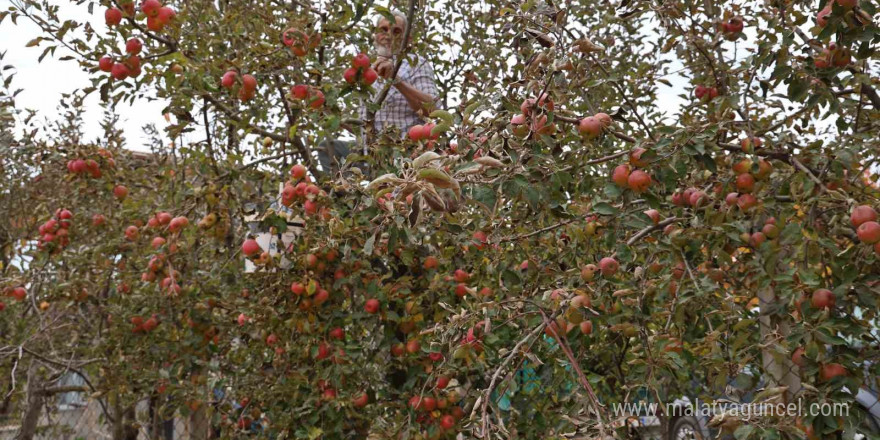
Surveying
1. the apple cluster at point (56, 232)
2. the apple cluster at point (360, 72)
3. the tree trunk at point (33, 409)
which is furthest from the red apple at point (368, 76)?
the tree trunk at point (33, 409)

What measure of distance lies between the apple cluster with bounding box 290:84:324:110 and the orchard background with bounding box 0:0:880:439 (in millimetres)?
14

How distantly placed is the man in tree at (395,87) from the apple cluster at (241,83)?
1.18ft

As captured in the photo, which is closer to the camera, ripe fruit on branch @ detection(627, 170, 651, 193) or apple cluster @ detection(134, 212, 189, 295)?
ripe fruit on branch @ detection(627, 170, 651, 193)

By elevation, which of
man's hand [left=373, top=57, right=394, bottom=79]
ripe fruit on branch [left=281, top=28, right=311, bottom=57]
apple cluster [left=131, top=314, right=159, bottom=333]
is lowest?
apple cluster [left=131, top=314, right=159, bottom=333]

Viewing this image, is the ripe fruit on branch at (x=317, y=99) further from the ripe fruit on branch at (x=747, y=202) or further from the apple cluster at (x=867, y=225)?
the apple cluster at (x=867, y=225)

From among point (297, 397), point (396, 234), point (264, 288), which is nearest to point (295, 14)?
point (264, 288)

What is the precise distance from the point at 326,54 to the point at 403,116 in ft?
1.51

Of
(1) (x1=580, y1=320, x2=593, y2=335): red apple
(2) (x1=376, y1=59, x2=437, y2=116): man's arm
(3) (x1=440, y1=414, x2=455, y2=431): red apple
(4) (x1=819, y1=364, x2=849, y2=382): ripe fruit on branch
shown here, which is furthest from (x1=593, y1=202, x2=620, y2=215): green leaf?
(3) (x1=440, y1=414, x2=455, y2=431): red apple

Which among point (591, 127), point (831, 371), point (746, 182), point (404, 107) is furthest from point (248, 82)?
point (831, 371)

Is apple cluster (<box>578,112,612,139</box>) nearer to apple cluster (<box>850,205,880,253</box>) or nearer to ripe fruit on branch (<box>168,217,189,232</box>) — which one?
apple cluster (<box>850,205,880,253</box>)

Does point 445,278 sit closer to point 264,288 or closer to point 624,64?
point 264,288

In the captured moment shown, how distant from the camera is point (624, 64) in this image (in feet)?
10.4

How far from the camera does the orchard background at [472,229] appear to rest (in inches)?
62.0

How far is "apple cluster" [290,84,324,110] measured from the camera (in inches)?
92.7
